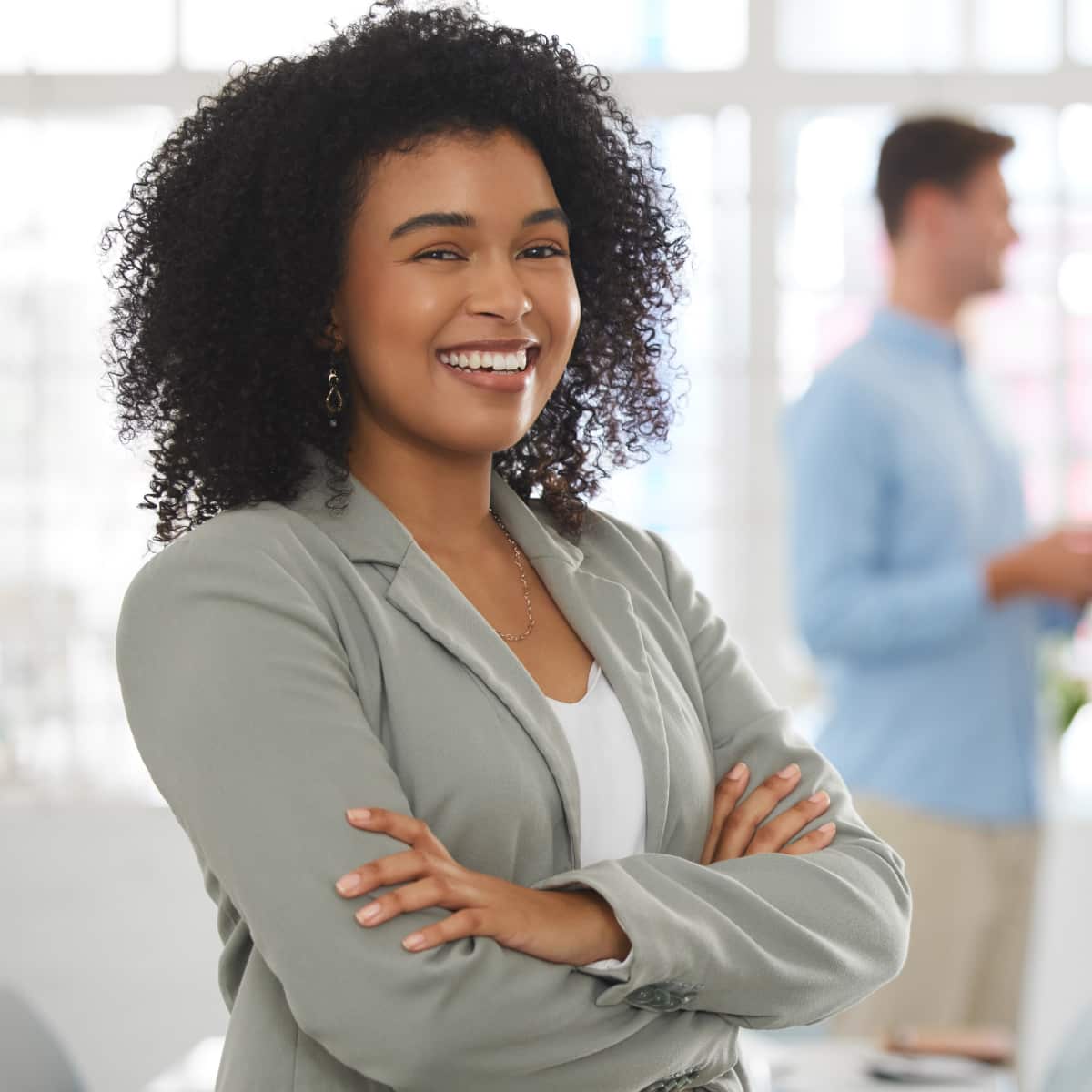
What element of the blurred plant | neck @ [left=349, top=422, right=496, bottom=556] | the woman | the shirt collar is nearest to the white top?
the woman

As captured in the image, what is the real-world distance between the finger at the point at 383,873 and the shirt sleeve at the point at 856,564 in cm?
195

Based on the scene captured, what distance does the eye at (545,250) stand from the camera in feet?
5.32

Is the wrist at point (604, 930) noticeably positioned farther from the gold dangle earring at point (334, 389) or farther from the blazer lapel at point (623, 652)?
the gold dangle earring at point (334, 389)

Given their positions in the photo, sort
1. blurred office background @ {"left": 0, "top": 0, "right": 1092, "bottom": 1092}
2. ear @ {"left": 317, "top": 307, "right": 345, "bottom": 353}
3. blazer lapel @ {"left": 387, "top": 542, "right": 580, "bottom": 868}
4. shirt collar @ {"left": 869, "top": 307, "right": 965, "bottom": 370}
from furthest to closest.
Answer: blurred office background @ {"left": 0, "top": 0, "right": 1092, "bottom": 1092} → shirt collar @ {"left": 869, "top": 307, "right": 965, "bottom": 370} → ear @ {"left": 317, "top": 307, "right": 345, "bottom": 353} → blazer lapel @ {"left": 387, "top": 542, "right": 580, "bottom": 868}

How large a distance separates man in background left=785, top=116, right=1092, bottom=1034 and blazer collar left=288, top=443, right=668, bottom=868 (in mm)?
1560

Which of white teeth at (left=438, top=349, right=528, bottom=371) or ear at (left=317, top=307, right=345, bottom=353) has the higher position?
ear at (left=317, top=307, right=345, bottom=353)

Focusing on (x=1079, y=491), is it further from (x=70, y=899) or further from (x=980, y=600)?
(x=70, y=899)

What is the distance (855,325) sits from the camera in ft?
15.3

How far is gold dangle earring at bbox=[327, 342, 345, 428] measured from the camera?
1.62 m

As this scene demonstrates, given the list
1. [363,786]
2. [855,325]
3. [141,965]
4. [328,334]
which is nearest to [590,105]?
[328,334]

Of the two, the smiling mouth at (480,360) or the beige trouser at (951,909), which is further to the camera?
the beige trouser at (951,909)

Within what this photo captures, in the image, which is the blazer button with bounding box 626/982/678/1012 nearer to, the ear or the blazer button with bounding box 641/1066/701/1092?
the blazer button with bounding box 641/1066/701/1092

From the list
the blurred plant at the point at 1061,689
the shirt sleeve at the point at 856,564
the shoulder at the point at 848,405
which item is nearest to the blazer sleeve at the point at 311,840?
the shirt sleeve at the point at 856,564

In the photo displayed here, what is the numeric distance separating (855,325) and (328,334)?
328cm
